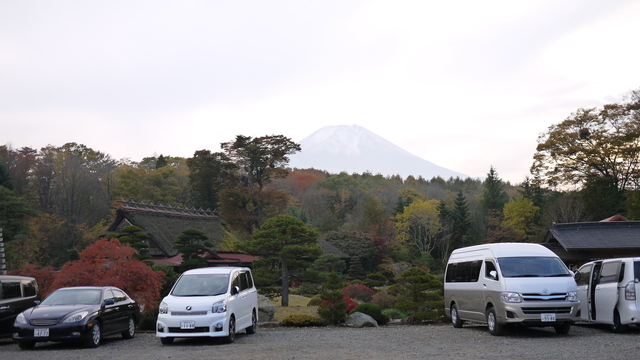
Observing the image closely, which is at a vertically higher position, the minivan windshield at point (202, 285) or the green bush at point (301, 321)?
the minivan windshield at point (202, 285)

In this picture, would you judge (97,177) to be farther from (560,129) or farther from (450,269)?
(450,269)

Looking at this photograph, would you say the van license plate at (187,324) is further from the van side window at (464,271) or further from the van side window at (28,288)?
the van side window at (464,271)

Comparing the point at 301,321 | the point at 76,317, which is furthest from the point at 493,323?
the point at 76,317

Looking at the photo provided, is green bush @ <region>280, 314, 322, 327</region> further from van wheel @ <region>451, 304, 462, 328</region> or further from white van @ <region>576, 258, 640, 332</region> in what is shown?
white van @ <region>576, 258, 640, 332</region>

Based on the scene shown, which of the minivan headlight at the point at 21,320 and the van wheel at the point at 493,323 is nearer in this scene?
the minivan headlight at the point at 21,320

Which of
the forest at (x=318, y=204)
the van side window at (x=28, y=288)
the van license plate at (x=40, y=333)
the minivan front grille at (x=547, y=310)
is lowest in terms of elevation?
the van license plate at (x=40, y=333)

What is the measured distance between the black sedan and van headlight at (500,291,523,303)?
8.42m

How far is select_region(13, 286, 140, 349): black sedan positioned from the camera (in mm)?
10930

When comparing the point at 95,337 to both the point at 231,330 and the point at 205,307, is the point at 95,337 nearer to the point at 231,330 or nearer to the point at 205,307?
the point at 205,307

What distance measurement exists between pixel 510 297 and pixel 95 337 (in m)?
8.56

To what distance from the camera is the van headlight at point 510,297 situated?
1103 centimetres

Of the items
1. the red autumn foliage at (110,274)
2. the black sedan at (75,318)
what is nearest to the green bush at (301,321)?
the red autumn foliage at (110,274)

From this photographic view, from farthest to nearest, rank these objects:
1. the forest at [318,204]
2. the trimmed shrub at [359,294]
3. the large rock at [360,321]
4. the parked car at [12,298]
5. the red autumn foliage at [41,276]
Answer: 1. the forest at [318,204]
2. the trimmed shrub at [359,294]
3. the red autumn foliage at [41,276]
4. the large rock at [360,321]
5. the parked car at [12,298]

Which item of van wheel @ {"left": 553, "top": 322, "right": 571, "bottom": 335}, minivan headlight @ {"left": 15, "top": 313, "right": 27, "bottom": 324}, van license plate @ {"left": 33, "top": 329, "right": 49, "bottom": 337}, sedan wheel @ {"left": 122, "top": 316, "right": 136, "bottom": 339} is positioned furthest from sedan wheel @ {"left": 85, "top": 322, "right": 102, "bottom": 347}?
van wheel @ {"left": 553, "top": 322, "right": 571, "bottom": 335}
